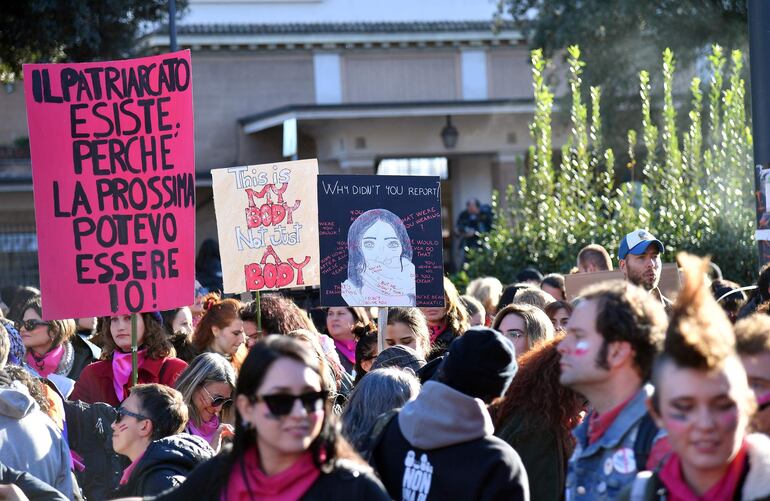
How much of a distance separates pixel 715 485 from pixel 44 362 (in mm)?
6064

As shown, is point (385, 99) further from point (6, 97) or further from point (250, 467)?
point (250, 467)

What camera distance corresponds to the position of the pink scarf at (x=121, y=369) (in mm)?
7500

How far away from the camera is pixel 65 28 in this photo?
57.5 ft

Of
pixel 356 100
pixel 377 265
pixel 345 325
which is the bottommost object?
pixel 345 325

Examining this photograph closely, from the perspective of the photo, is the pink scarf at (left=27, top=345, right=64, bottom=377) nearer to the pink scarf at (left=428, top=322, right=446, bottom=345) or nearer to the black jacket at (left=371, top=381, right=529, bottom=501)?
the pink scarf at (left=428, top=322, right=446, bottom=345)

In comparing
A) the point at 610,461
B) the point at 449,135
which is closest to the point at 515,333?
the point at 610,461

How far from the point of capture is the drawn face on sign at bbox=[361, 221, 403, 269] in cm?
809

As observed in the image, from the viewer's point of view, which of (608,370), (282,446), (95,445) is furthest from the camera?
(95,445)

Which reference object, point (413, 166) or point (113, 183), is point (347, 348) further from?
point (413, 166)

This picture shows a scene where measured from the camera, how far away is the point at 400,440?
14.5 ft

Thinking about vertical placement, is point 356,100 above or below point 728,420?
above

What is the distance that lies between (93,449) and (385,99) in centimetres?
2121

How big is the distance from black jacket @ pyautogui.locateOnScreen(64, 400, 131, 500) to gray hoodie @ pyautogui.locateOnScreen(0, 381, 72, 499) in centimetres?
89

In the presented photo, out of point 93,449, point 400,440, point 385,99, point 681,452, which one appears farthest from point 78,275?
point 385,99
